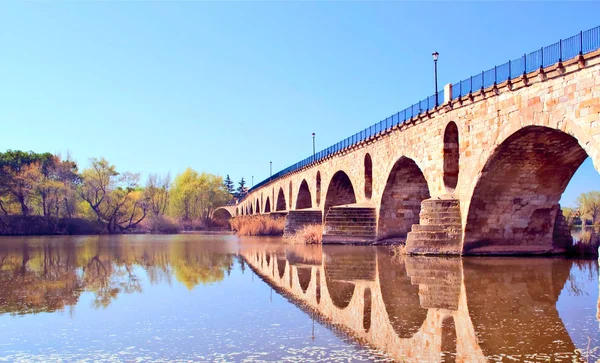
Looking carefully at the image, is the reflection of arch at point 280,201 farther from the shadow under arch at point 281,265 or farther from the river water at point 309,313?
the river water at point 309,313

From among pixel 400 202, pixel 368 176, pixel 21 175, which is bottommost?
pixel 400 202

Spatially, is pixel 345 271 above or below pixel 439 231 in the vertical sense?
below

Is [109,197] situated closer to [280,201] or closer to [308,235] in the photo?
[280,201]

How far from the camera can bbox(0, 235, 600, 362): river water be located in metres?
6.88

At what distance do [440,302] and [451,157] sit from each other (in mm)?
11758

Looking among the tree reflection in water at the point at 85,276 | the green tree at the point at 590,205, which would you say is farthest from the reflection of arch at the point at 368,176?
the green tree at the point at 590,205

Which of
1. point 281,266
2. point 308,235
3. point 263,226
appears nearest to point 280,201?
point 263,226

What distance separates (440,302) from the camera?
1030 cm

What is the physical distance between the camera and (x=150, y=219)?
6319 cm

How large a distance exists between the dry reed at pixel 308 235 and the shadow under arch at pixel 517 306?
43.8 ft

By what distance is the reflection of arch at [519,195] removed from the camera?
1759 centimetres

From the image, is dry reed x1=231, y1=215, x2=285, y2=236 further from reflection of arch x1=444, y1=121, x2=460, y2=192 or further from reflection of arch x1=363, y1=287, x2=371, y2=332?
reflection of arch x1=363, y1=287, x2=371, y2=332

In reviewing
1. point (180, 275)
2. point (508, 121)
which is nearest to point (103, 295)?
point (180, 275)

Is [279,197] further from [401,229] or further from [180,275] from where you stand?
[180,275]
